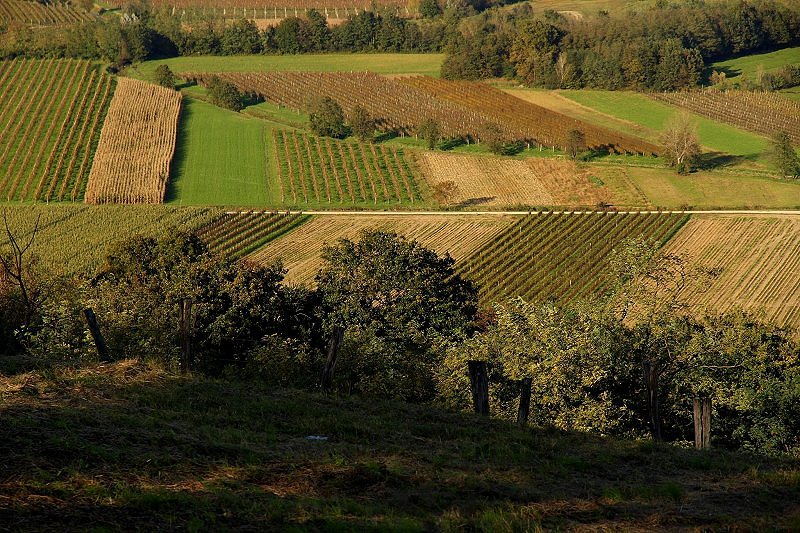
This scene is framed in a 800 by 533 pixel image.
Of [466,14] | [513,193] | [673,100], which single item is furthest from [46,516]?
[466,14]

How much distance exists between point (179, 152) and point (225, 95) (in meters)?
20.2

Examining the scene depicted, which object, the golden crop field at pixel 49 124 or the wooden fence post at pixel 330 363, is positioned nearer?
the wooden fence post at pixel 330 363

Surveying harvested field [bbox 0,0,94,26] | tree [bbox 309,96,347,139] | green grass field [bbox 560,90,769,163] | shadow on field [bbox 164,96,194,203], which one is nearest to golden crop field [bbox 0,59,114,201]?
shadow on field [bbox 164,96,194,203]

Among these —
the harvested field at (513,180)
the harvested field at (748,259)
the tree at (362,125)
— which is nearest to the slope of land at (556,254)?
the harvested field at (748,259)

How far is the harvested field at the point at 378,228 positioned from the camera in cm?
7169

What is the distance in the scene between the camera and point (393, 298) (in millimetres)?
44125

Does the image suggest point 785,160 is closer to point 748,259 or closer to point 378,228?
point 748,259

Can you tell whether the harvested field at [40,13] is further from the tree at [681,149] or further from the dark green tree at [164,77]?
the tree at [681,149]

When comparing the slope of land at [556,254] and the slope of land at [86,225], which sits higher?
the slope of land at [86,225]

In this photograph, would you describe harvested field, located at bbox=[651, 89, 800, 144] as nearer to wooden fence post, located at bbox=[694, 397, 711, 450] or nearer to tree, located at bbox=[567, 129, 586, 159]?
tree, located at bbox=[567, 129, 586, 159]

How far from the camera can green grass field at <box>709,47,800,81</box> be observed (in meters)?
139

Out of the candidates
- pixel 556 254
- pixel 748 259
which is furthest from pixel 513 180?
pixel 748 259

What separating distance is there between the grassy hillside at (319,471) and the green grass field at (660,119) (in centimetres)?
9345

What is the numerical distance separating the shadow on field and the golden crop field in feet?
26.4
